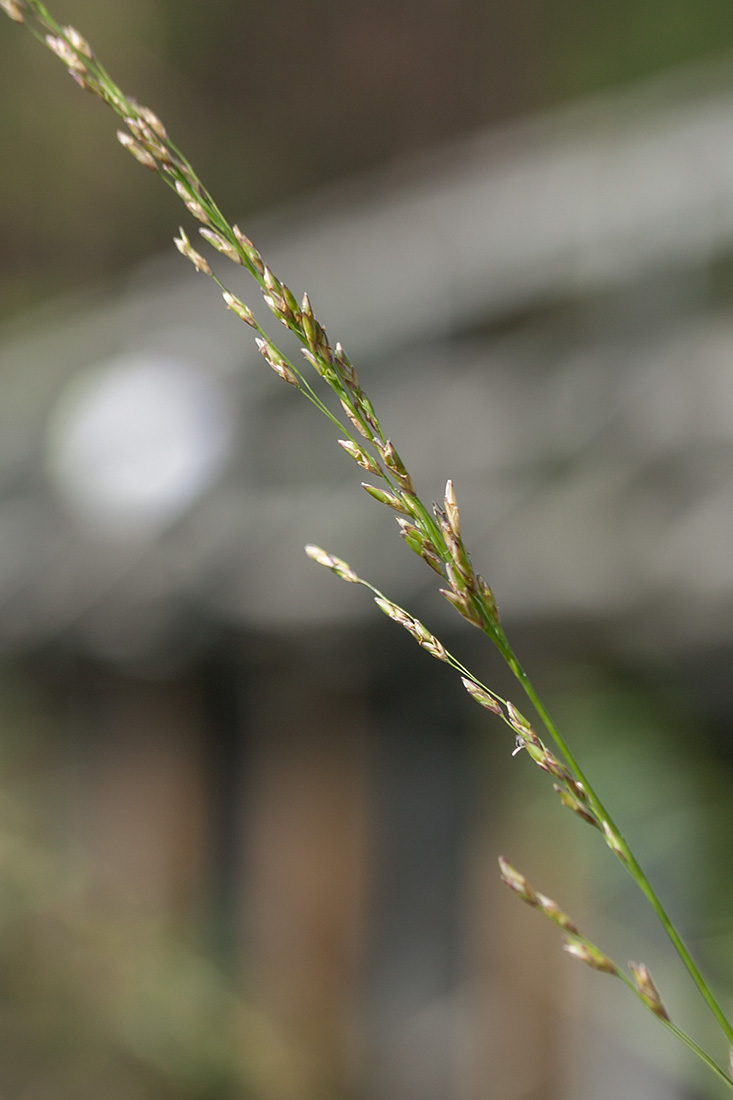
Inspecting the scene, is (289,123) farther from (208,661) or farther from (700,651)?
(700,651)

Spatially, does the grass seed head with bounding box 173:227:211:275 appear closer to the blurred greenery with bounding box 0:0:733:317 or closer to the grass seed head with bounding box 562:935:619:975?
the grass seed head with bounding box 562:935:619:975

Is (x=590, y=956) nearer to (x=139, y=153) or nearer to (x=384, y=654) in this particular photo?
(x=139, y=153)

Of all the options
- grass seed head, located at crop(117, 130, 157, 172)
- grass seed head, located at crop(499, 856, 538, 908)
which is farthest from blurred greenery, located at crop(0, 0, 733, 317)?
grass seed head, located at crop(499, 856, 538, 908)

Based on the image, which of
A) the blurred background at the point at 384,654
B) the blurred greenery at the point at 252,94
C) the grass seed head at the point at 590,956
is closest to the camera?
the grass seed head at the point at 590,956

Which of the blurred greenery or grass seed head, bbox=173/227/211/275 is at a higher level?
the blurred greenery

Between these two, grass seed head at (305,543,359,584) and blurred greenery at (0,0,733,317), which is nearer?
grass seed head at (305,543,359,584)

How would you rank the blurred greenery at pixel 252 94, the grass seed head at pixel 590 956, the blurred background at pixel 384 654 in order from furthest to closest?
the blurred greenery at pixel 252 94 < the blurred background at pixel 384 654 < the grass seed head at pixel 590 956

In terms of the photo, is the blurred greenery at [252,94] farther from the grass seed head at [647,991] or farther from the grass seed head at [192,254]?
the grass seed head at [647,991]

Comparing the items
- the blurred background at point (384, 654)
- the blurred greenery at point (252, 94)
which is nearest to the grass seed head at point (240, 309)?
the blurred background at point (384, 654)
